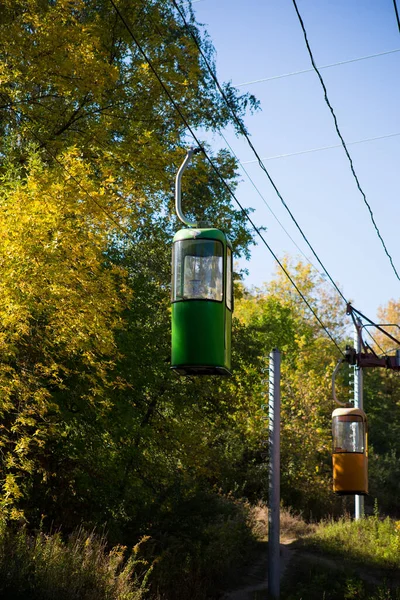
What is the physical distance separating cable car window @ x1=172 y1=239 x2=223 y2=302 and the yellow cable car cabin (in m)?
9.67

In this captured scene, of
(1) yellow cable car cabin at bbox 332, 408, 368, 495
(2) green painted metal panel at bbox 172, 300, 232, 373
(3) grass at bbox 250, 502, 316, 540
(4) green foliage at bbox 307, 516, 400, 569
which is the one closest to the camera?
(2) green painted metal panel at bbox 172, 300, 232, 373

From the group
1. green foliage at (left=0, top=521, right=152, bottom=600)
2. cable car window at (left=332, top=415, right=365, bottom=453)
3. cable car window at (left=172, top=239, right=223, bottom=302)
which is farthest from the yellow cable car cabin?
cable car window at (left=172, top=239, right=223, bottom=302)

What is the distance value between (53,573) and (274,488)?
956cm

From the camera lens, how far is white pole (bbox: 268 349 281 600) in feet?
58.8

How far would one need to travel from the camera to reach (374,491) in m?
33.6

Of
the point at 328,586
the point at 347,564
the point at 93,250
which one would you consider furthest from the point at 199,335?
the point at 347,564

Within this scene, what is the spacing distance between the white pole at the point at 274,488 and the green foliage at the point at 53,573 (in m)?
7.48

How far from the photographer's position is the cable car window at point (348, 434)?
19.1 meters

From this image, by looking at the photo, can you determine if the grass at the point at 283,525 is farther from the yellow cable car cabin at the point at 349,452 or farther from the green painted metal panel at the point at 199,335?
the green painted metal panel at the point at 199,335

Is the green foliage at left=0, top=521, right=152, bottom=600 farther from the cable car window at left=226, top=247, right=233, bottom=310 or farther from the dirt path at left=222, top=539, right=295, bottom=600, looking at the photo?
the dirt path at left=222, top=539, right=295, bottom=600

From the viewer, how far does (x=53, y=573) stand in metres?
10.0

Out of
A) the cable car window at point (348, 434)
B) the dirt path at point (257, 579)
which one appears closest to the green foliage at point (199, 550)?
the dirt path at point (257, 579)

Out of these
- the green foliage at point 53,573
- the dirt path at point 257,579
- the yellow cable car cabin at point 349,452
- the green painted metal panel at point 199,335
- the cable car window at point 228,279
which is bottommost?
the dirt path at point 257,579

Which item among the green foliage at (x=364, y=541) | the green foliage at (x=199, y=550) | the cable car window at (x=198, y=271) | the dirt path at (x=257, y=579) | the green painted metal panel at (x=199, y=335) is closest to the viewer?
the green painted metal panel at (x=199, y=335)
